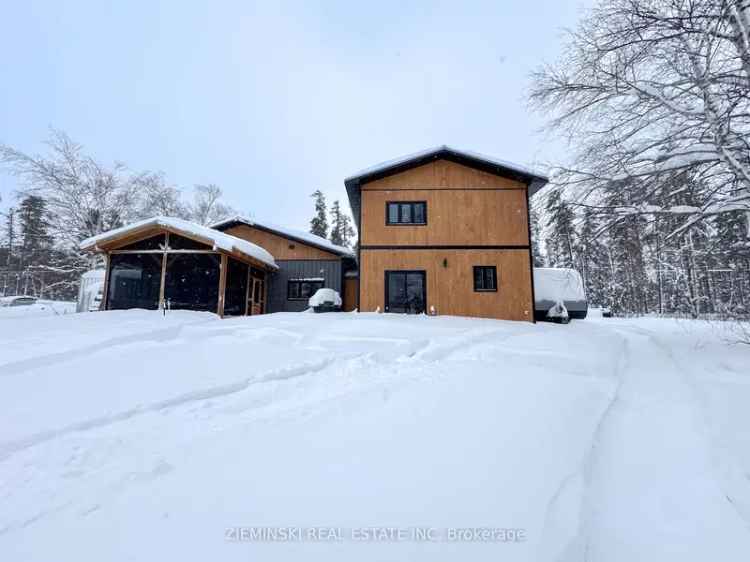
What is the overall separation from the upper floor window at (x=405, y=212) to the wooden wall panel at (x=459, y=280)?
3.47 ft

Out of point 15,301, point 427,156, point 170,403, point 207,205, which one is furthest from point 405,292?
point 15,301

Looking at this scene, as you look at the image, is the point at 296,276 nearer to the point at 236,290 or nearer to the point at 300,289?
the point at 300,289

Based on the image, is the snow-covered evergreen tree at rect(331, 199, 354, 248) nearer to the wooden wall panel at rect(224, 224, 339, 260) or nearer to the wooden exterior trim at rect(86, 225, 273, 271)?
the wooden wall panel at rect(224, 224, 339, 260)

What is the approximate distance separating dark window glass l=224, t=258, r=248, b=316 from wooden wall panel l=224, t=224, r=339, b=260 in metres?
1.89

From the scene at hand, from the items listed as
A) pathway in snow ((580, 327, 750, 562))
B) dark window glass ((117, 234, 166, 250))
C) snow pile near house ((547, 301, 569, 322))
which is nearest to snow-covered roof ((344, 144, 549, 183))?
snow pile near house ((547, 301, 569, 322))

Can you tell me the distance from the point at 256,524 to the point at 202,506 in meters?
0.34

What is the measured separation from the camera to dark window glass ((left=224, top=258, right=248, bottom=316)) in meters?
13.7

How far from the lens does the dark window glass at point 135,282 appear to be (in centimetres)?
1297

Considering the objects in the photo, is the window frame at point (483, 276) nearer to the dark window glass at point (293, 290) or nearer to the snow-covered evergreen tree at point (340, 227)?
the dark window glass at point (293, 290)

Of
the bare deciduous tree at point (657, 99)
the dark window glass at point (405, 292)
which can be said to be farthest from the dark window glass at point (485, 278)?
the bare deciduous tree at point (657, 99)

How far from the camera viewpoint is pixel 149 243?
11.9 m

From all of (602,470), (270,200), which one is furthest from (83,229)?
(270,200)

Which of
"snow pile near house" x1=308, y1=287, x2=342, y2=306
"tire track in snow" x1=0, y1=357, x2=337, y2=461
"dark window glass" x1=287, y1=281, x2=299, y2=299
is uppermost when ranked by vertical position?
"dark window glass" x1=287, y1=281, x2=299, y2=299

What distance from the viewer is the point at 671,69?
5.96 meters
